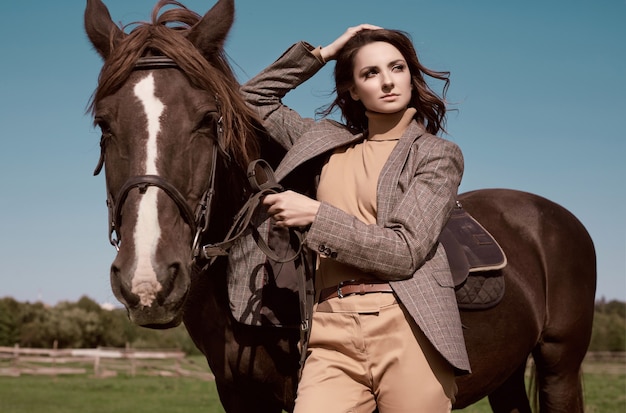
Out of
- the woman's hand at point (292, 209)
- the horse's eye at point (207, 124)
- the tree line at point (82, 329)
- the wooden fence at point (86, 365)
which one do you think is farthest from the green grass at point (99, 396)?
the tree line at point (82, 329)

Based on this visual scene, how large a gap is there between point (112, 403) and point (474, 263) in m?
14.8

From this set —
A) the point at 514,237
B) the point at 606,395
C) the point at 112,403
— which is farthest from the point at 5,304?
the point at 514,237

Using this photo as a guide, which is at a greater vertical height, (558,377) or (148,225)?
(148,225)

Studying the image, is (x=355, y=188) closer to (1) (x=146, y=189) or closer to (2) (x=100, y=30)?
(1) (x=146, y=189)

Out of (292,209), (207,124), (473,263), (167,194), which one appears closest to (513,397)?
(473,263)

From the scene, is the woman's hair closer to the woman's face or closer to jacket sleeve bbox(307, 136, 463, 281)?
the woman's face

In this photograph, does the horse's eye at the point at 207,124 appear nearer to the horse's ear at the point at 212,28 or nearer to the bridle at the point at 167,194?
the bridle at the point at 167,194

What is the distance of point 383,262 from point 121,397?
1765 centimetres

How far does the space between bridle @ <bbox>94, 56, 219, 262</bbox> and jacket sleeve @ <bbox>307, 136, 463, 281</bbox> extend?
1.47ft

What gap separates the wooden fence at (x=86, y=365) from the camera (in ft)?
90.1

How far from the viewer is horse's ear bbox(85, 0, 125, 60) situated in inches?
115

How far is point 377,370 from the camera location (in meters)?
2.29

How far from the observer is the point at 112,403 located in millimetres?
16234

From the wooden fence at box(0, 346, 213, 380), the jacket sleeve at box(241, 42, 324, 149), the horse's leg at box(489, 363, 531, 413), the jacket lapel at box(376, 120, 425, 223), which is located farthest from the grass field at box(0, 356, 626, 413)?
the jacket lapel at box(376, 120, 425, 223)
